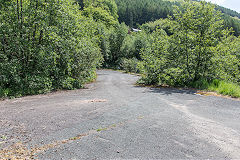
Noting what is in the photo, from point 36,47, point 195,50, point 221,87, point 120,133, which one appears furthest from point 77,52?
point 221,87

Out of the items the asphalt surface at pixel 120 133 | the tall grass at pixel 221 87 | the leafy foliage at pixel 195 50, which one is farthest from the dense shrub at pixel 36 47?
the tall grass at pixel 221 87

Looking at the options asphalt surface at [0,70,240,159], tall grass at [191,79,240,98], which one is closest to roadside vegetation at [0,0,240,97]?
tall grass at [191,79,240,98]

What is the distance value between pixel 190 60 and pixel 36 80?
992cm

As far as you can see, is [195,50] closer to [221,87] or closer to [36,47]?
[221,87]

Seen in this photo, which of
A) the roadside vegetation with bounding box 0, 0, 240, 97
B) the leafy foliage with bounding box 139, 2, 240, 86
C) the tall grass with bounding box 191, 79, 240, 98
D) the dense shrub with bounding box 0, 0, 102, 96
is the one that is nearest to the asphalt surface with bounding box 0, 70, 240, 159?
the tall grass with bounding box 191, 79, 240, 98

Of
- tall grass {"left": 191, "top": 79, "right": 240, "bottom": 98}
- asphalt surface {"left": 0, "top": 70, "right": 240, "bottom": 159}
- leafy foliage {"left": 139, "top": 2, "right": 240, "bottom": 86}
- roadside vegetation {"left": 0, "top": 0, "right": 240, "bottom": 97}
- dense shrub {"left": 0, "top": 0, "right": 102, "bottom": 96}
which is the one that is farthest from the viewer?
leafy foliage {"left": 139, "top": 2, "right": 240, "bottom": 86}

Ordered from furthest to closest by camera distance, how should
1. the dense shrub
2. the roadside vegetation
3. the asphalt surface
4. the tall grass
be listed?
the roadside vegetation < the dense shrub < the tall grass < the asphalt surface

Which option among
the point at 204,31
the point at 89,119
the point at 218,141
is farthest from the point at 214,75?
the point at 89,119

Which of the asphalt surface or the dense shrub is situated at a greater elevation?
the dense shrub

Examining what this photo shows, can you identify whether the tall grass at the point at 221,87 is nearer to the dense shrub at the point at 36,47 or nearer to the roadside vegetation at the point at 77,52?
the roadside vegetation at the point at 77,52

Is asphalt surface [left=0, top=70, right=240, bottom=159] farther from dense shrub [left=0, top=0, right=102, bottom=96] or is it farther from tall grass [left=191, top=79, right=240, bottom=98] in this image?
dense shrub [left=0, top=0, right=102, bottom=96]

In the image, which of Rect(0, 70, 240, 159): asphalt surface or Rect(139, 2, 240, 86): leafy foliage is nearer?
Rect(0, 70, 240, 159): asphalt surface

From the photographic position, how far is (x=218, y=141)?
11.5ft

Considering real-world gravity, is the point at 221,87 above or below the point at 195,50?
below
